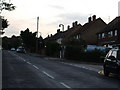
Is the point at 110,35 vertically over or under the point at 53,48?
over

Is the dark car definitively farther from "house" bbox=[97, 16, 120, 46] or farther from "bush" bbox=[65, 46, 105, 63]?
"house" bbox=[97, 16, 120, 46]

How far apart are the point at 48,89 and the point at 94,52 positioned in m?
36.8

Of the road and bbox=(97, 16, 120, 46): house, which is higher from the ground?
bbox=(97, 16, 120, 46): house

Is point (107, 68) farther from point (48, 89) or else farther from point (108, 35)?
point (108, 35)

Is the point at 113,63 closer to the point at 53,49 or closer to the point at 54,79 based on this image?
the point at 54,79

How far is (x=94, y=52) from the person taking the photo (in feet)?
162

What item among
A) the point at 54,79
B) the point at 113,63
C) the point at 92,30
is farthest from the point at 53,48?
the point at 54,79

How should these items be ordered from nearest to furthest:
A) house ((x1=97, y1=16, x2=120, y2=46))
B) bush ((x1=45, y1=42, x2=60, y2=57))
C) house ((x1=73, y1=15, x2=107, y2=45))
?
house ((x1=97, y1=16, x2=120, y2=46)), bush ((x1=45, y1=42, x2=60, y2=57)), house ((x1=73, y1=15, x2=107, y2=45))

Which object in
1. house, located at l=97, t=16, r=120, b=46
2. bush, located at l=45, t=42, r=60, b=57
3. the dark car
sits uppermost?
house, located at l=97, t=16, r=120, b=46

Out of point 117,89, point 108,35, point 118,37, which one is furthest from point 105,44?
point 117,89

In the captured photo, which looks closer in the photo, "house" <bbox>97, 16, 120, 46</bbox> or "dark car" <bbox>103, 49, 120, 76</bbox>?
"dark car" <bbox>103, 49, 120, 76</bbox>

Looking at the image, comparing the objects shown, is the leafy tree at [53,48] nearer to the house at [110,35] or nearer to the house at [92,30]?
the house at [110,35]

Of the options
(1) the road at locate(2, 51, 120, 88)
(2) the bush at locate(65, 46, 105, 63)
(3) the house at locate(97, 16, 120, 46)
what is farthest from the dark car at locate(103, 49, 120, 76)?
(3) the house at locate(97, 16, 120, 46)

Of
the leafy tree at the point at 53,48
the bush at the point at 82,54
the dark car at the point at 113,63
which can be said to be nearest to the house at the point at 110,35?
the bush at the point at 82,54
